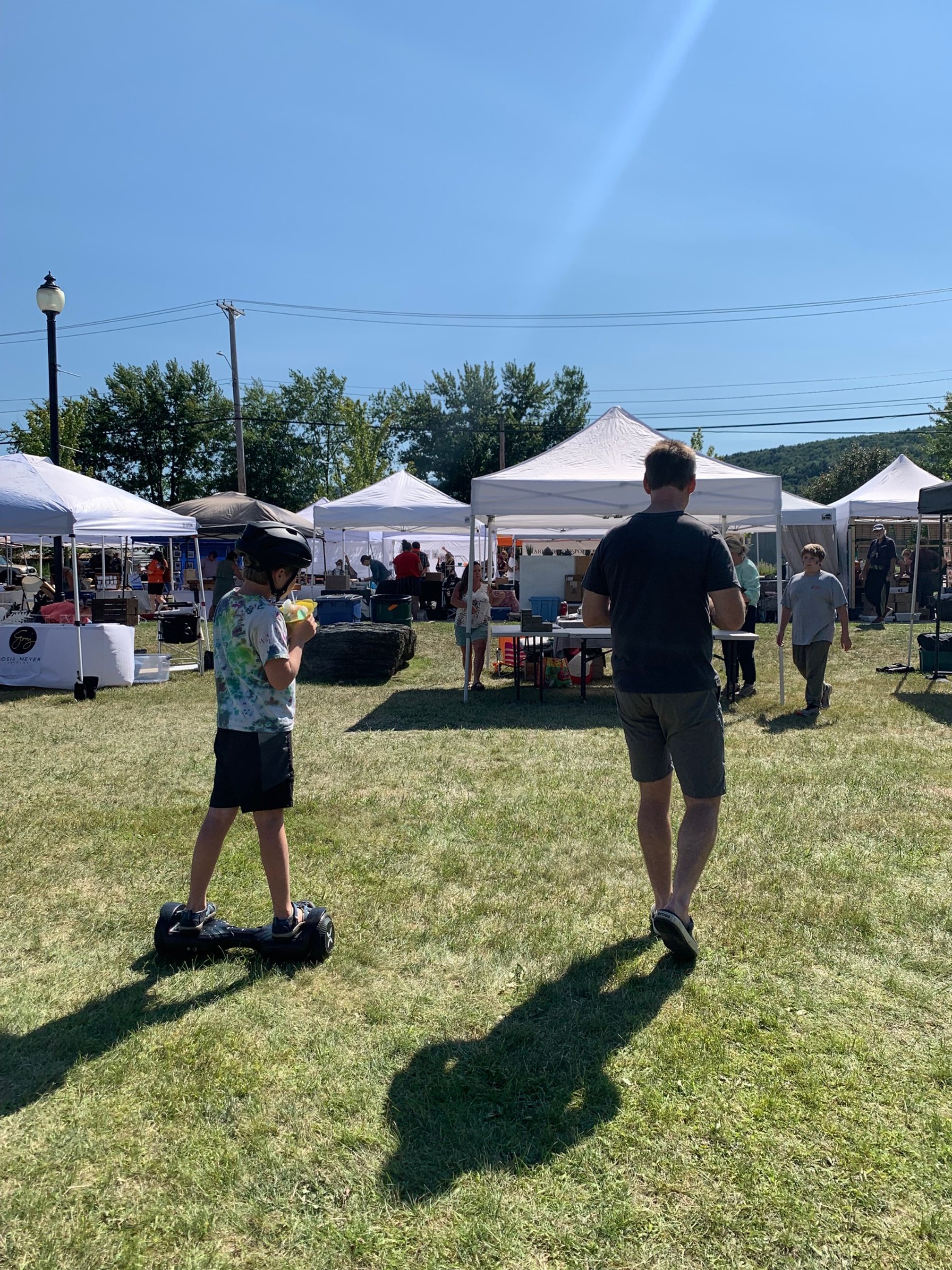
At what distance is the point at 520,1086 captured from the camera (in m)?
2.76

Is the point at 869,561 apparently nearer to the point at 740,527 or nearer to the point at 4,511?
the point at 740,527

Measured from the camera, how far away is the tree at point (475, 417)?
60.8m

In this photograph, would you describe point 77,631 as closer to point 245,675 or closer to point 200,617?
point 200,617

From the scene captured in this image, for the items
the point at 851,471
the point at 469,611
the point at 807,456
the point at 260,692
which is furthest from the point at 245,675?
the point at 807,456

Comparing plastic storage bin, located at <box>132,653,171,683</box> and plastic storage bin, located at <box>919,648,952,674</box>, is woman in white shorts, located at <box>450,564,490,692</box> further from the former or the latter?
plastic storage bin, located at <box>919,648,952,674</box>

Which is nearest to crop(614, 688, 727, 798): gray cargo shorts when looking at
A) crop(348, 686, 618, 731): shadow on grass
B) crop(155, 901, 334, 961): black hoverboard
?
crop(155, 901, 334, 961): black hoverboard

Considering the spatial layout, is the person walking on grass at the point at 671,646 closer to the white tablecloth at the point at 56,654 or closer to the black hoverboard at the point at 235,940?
the black hoverboard at the point at 235,940

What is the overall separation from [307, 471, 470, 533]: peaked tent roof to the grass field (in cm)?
1249

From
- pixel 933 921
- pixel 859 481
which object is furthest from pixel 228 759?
pixel 859 481

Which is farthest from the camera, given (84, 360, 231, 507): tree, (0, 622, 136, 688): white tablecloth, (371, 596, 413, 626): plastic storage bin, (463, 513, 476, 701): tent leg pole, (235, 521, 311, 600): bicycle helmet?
(84, 360, 231, 507): tree

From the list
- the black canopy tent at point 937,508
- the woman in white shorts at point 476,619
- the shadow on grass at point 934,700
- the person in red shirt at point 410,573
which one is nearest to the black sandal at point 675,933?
the shadow on grass at point 934,700

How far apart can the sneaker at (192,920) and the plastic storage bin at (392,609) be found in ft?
46.5

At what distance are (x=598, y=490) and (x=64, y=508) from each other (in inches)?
241

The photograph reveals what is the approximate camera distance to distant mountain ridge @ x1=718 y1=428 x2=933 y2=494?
79.1 m
